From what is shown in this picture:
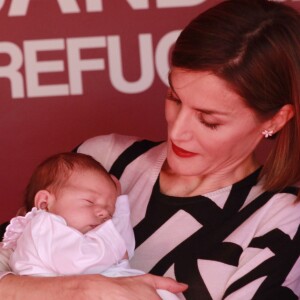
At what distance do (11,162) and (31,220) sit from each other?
1.18 meters

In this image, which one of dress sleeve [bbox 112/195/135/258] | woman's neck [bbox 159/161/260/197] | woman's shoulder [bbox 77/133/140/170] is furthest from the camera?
woman's shoulder [bbox 77/133/140/170]

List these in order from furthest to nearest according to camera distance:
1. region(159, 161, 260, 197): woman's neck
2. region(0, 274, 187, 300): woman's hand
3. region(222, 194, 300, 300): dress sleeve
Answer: region(159, 161, 260, 197): woman's neck
region(222, 194, 300, 300): dress sleeve
region(0, 274, 187, 300): woman's hand

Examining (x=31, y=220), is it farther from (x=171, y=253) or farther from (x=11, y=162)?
(x=11, y=162)

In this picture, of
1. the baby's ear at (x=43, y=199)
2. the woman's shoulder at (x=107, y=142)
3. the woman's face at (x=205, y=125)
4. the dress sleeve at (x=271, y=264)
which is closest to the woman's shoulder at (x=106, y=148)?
the woman's shoulder at (x=107, y=142)

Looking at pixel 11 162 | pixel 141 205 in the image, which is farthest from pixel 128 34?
pixel 141 205

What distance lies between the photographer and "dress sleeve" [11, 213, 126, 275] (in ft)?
6.89

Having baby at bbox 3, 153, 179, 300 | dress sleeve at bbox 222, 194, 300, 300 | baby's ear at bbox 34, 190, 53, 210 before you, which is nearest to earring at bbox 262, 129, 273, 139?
dress sleeve at bbox 222, 194, 300, 300

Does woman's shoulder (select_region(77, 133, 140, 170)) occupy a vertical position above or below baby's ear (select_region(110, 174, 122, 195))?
above

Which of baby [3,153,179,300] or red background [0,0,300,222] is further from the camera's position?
red background [0,0,300,222]

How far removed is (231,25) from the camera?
89.0 inches

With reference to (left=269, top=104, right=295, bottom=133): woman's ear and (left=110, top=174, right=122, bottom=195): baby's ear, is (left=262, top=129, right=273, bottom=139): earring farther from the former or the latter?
(left=110, top=174, right=122, bottom=195): baby's ear

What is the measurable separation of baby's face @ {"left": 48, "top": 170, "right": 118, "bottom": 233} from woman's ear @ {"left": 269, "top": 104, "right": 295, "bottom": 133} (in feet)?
1.42

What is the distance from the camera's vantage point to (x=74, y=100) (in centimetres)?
330

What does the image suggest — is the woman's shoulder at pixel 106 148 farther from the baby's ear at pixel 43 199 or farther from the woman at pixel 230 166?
the baby's ear at pixel 43 199
